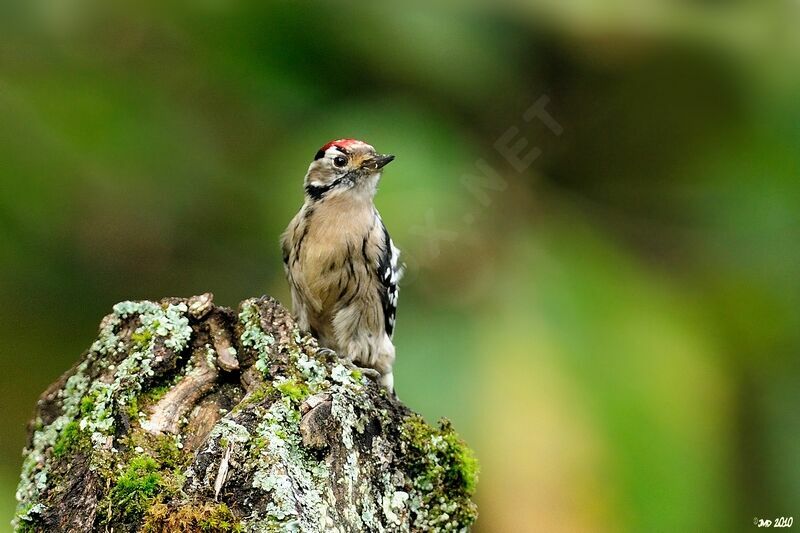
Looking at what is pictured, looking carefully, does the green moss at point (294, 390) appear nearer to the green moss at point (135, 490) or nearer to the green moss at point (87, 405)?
the green moss at point (135, 490)

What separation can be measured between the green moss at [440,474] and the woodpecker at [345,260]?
128 cm

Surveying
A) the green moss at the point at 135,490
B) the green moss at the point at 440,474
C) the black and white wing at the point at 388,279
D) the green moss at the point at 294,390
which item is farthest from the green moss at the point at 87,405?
the black and white wing at the point at 388,279

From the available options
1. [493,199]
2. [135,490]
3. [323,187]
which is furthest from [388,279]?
[135,490]

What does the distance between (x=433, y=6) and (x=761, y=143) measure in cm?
178

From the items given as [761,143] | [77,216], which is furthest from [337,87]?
[761,143]

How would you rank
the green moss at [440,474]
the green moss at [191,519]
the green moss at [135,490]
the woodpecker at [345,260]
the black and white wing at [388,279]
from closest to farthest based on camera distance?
the green moss at [191,519], the green moss at [135,490], the green moss at [440,474], the woodpecker at [345,260], the black and white wing at [388,279]

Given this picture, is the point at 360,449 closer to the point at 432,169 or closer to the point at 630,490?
the point at 630,490

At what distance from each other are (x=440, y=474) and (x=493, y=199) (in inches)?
87.4

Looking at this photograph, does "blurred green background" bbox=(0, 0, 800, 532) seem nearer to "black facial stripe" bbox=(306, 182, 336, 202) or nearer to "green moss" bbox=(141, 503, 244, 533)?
"black facial stripe" bbox=(306, 182, 336, 202)

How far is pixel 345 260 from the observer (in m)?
3.84

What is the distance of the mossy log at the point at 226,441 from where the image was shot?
Result: 6.84 feet

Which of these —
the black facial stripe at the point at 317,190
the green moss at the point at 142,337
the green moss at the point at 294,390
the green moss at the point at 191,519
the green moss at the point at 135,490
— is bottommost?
the green moss at the point at 191,519

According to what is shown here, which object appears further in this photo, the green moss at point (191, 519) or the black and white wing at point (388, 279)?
the black and white wing at point (388, 279)

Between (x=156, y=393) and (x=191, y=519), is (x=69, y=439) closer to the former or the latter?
(x=156, y=393)
